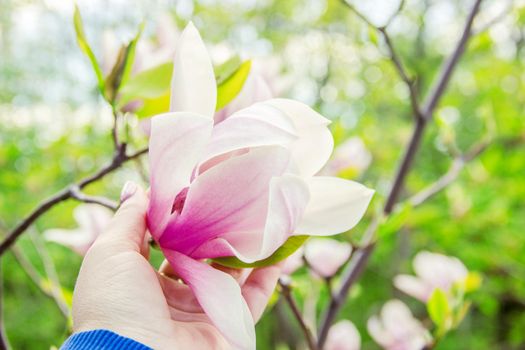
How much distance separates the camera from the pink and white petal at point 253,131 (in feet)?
1.15

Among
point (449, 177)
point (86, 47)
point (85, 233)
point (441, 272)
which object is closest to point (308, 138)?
point (86, 47)

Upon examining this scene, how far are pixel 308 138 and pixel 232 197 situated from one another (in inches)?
2.8

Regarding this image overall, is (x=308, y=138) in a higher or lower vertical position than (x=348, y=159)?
higher

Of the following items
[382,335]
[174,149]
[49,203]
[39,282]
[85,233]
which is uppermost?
[174,149]

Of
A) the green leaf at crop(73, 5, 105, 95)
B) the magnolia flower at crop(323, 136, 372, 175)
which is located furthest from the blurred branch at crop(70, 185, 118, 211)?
the magnolia flower at crop(323, 136, 372, 175)

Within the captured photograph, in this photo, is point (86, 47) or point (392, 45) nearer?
point (86, 47)

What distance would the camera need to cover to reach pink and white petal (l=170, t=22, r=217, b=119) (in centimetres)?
39

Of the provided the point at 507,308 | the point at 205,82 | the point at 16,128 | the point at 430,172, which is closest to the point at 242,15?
the point at 16,128

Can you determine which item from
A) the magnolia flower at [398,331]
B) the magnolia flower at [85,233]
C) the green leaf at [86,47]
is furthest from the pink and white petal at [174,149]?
the magnolia flower at [398,331]

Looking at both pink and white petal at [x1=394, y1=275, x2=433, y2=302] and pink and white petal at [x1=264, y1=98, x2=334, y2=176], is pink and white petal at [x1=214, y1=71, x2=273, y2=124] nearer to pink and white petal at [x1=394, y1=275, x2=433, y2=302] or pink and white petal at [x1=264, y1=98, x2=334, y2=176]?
pink and white petal at [x1=264, y1=98, x2=334, y2=176]

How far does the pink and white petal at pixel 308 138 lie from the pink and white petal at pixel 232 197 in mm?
30

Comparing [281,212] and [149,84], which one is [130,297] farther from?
[149,84]

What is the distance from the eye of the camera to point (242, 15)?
4039 millimetres

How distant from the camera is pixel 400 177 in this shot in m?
0.94
